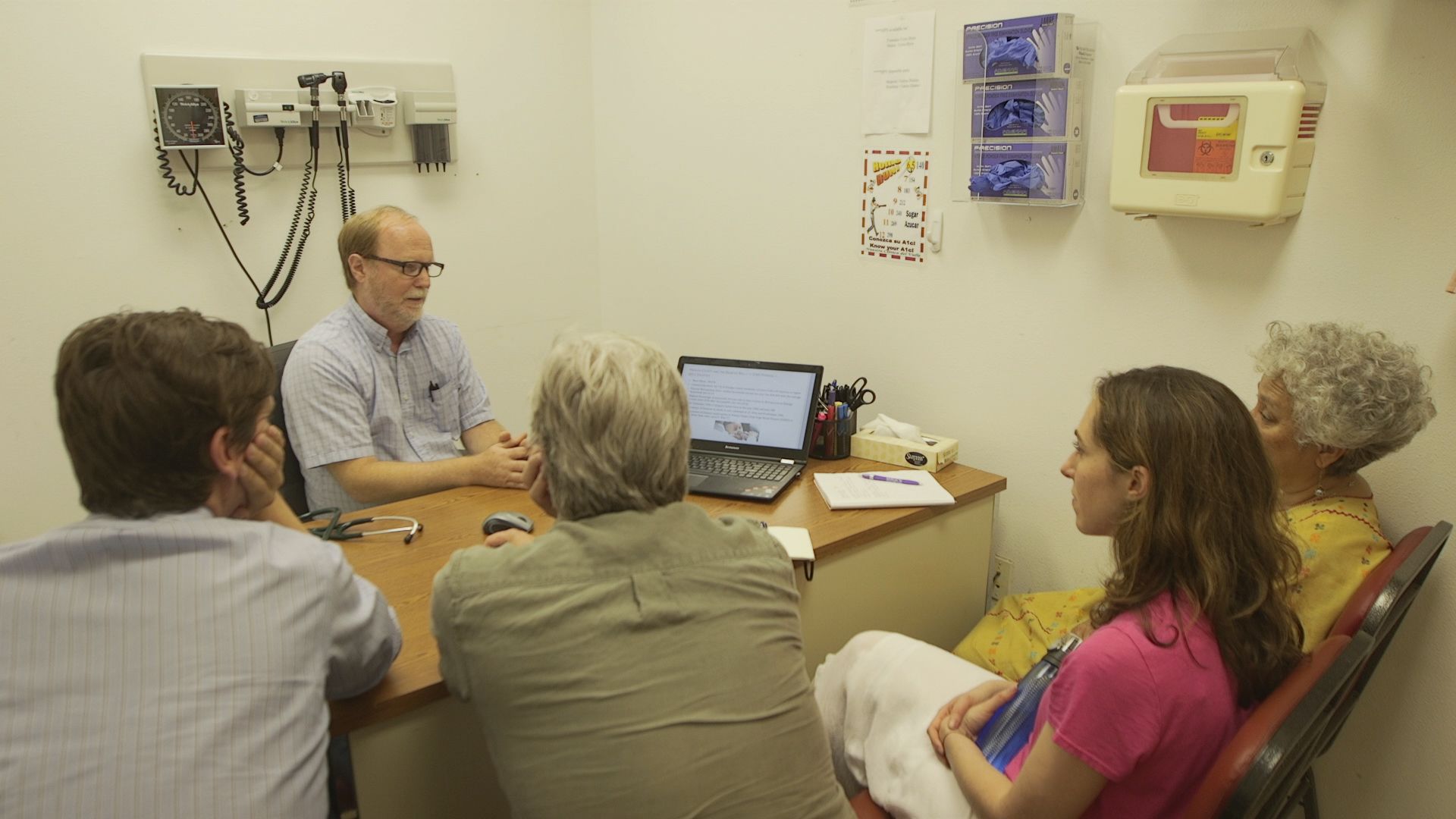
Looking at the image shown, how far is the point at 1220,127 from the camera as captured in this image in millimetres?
1819

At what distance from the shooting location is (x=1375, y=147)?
1.78m

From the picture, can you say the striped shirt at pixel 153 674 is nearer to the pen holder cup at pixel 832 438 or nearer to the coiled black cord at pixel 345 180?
the pen holder cup at pixel 832 438

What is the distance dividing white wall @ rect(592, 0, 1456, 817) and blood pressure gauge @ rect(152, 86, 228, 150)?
1290mm

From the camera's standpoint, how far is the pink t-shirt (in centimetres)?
123

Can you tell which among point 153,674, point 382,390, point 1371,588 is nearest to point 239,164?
point 382,390

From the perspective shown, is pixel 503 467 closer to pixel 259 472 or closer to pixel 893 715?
pixel 259 472

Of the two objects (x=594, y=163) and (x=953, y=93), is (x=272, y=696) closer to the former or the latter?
(x=953, y=93)

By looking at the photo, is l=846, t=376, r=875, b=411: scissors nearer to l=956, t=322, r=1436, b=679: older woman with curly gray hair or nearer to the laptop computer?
the laptop computer

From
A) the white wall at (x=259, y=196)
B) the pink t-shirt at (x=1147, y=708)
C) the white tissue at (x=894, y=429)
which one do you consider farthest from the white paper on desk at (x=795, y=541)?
the white wall at (x=259, y=196)

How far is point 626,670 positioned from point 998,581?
165 cm

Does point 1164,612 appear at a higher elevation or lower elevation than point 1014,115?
lower

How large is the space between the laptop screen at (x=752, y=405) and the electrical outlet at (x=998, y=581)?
0.63m

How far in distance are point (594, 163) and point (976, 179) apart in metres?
1.68

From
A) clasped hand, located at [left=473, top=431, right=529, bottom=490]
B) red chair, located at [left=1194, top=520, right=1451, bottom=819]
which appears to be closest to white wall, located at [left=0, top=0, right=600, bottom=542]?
clasped hand, located at [left=473, top=431, right=529, bottom=490]
